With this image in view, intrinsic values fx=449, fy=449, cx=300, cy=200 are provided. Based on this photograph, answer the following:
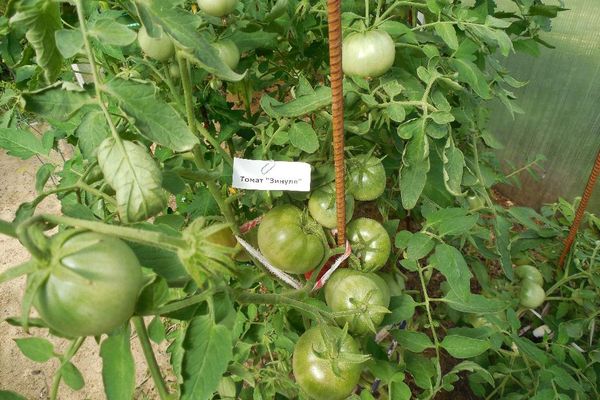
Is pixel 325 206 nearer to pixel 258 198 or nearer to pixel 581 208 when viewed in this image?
pixel 258 198

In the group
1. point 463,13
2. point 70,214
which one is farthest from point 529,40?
point 70,214

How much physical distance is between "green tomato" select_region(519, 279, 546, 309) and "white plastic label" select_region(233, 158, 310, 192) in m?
1.05

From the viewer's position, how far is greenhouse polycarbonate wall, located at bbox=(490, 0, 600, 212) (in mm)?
2057

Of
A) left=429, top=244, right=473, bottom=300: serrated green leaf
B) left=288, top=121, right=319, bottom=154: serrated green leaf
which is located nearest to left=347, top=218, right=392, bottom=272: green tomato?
left=429, top=244, right=473, bottom=300: serrated green leaf

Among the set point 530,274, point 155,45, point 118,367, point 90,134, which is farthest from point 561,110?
point 118,367

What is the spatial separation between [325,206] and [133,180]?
20.6 inches

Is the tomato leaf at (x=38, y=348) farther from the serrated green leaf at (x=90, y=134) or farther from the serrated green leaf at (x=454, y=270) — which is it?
the serrated green leaf at (x=454, y=270)

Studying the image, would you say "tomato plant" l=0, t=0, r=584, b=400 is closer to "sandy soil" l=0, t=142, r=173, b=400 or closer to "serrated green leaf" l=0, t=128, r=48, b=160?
"serrated green leaf" l=0, t=128, r=48, b=160

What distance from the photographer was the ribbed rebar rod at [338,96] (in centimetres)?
71

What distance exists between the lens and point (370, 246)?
3.49 feet

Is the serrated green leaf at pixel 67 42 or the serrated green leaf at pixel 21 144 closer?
the serrated green leaf at pixel 67 42

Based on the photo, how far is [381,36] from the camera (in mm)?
905

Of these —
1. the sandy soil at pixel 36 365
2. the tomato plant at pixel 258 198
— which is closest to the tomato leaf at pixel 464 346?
the tomato plant at pixel 258 198

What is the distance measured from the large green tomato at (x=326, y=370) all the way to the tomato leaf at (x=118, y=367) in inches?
14.3
